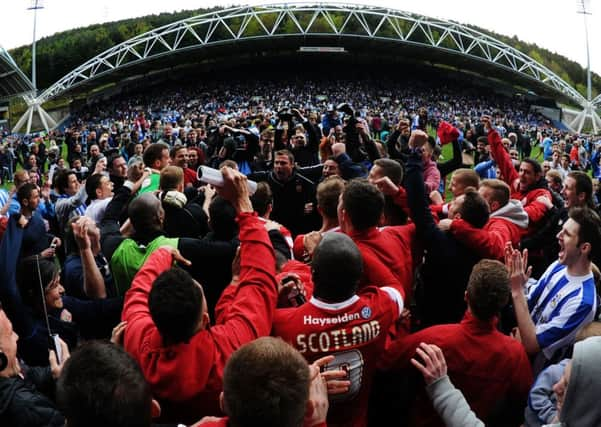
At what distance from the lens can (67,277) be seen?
352 cm

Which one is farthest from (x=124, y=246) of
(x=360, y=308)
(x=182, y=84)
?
(x=182, y=84)

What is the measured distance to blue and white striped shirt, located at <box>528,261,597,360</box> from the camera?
2787mm

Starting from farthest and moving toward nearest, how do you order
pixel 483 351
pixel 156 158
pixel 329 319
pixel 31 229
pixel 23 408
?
pixel 156 158 → pixel 31 229 → pixel 483 351 → pixel 329 319 → pixel 23 408

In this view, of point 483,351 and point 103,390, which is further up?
point 103,390

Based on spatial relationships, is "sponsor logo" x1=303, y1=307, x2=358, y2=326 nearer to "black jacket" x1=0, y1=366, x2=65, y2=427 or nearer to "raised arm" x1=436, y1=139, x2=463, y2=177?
"black jacket" x1=0, y1=366, x2=65, y2=427

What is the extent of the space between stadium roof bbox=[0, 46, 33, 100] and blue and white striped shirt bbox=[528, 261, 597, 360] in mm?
42107

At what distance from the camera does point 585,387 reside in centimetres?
164

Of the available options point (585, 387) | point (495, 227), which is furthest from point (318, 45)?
point (585, 387)

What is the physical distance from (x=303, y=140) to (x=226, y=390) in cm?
636

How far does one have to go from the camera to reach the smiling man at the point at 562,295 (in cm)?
278

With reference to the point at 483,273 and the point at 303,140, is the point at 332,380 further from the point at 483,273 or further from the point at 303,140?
the point at 303,140

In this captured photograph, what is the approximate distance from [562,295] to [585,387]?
155cm

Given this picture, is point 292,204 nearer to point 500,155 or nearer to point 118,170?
point 500,155

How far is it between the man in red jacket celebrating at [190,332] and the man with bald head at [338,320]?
154 millimetres
